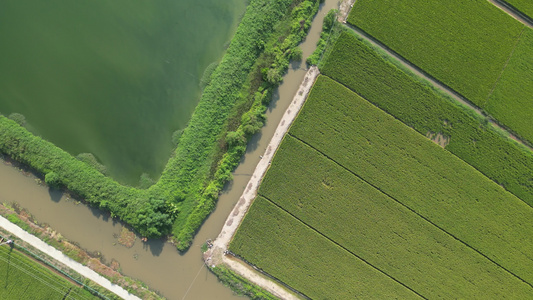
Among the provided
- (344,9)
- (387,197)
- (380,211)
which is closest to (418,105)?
(387,197)

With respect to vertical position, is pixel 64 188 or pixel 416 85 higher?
pixel 416 85

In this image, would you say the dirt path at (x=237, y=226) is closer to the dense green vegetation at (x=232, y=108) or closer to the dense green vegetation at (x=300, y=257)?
the dense green vegetation at (x=300, y=257)

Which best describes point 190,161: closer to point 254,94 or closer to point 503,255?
point 254,94

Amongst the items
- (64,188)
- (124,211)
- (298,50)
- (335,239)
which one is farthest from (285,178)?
(64,188)

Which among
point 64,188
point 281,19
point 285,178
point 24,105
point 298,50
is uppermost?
point 281,19

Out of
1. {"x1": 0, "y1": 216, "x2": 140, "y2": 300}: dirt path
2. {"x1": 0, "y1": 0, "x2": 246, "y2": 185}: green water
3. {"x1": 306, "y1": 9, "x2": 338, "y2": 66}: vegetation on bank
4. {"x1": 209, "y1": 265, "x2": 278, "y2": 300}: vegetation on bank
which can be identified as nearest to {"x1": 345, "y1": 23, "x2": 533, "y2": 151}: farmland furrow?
{"x1": 306, "y1": 9, "x2": 338, "y2": 66}: vegetation on bank

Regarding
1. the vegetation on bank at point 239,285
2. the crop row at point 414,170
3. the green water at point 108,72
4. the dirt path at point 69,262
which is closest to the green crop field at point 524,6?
the crop row at point 414,170

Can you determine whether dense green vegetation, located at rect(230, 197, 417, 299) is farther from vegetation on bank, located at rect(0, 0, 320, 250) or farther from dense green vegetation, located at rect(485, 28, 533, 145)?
A: dense green vegetation, located at rect(485, 28, 533, 145)

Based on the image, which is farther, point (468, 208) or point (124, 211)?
point (468, 208)
